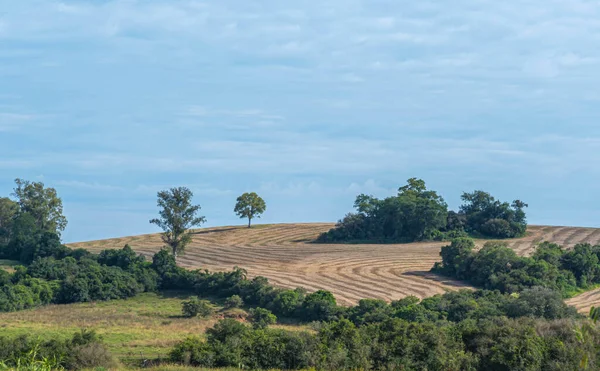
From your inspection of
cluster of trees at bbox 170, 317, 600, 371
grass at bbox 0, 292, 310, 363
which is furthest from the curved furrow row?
cluster of trees at bbox 170, 317, 600, 371

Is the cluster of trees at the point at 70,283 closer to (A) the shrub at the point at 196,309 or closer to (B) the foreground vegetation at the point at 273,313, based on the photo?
(B) the foreground vegetation at the point at 273,313

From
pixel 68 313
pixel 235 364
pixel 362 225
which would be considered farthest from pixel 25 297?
pixel 362 225

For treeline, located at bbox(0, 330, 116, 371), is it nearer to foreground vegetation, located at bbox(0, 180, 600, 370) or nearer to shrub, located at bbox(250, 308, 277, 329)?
foreground vegetation, located at bbox(0, 180, 600, 370)

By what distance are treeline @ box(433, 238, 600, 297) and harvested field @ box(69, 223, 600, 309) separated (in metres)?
1.73

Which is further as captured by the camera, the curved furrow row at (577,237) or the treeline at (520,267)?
the curved furrow row at (577,237)

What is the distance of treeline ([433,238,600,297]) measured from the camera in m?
59.1

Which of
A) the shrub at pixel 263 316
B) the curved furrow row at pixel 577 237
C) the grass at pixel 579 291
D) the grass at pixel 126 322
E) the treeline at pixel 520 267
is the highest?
the curved furrow row at pixel 577 237

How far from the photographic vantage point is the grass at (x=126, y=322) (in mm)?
38688

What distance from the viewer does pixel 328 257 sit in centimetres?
8025

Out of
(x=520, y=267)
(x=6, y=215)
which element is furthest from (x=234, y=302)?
(x=6, y=215)

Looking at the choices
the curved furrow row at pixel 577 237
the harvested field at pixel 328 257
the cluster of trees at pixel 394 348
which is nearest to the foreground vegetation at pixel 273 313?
the cluster of trees at pixel 394 348

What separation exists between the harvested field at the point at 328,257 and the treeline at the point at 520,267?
173 cm

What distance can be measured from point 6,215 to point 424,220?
189 feet

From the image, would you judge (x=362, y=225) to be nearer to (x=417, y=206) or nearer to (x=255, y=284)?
(x=417, y=206)
